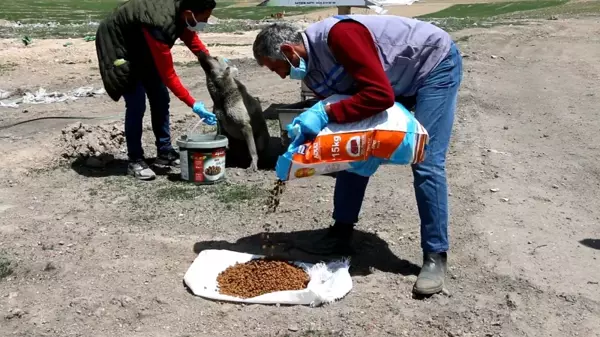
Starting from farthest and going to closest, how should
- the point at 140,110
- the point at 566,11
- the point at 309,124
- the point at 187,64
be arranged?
the point at 566,11 < the point at 187,64 < the point at 140,110 < the point at 309,124

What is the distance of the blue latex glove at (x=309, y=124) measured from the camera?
3510 millimetres

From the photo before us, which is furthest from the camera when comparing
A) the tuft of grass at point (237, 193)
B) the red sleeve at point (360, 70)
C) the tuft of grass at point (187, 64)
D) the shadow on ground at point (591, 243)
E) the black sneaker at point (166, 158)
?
the tuft of grass at point (187, 64)

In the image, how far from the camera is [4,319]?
3676 millimetres

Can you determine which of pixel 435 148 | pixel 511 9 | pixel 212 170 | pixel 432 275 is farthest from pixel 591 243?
pixel 511 9

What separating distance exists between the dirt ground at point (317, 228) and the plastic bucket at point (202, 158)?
0.17 m

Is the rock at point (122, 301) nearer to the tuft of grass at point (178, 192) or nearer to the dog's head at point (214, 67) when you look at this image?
the tuft of grass at point (178, 192)

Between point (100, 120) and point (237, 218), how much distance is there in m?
3.70

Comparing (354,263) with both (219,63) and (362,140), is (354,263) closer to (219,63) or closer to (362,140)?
(362,140)

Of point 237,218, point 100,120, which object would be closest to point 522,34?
point 100,120

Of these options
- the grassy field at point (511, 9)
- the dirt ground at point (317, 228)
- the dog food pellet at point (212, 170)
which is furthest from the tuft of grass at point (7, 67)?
the grassy field at point (511, 9)

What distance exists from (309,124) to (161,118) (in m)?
3.12

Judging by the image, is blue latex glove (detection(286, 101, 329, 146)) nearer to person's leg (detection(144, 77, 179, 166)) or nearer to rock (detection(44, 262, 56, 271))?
rock (detection(44, 262, 56, 271))

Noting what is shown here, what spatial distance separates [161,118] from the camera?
634 cm

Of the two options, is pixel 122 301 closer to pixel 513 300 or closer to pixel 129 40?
pixel 513 300
